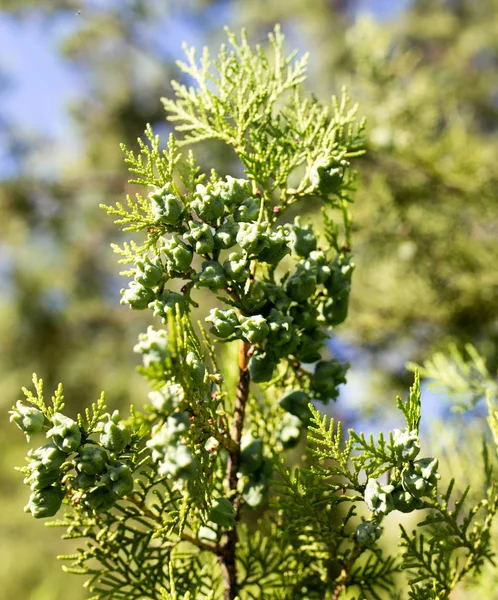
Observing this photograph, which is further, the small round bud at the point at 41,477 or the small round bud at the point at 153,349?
the small round bud at the point at 41,477

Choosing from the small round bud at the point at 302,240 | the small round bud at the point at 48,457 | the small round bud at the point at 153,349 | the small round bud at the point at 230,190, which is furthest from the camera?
the small round bud at the point at 302,240

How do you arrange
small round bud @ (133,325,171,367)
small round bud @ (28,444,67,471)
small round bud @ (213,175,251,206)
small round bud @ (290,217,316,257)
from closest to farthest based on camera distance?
small round bud @ (133,325,171,367), small round bud @ (28,444,67,471), small round bud @ (213,175,251,206), small round bud @ (290,217,316,257)

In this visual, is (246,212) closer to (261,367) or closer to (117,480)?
(261,367)

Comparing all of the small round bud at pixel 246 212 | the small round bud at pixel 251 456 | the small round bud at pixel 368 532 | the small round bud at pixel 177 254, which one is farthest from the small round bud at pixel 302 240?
the small round bud at pixel 368 532

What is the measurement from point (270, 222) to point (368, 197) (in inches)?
55.8

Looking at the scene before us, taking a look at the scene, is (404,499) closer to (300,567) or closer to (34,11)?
(300,567)

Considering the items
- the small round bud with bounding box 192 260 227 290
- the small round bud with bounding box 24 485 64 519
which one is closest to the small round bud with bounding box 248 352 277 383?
the small round bud with bounding box 192 260 227 290

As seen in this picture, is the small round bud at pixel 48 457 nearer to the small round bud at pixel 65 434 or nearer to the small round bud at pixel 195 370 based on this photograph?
the small round bud at pixel 65 434

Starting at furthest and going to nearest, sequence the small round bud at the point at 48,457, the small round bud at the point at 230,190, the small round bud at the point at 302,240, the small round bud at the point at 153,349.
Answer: the small round bud at the point at 302,240
the small round bud at the point at 230,190
the small round bud at the point at 48,457
the small round bud at the point at 153,349

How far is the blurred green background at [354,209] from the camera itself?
2.24 m

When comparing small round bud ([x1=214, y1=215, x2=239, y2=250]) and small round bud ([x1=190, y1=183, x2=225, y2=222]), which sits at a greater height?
small round bud ([x1=190, y1=183, x2=225, y2=222])

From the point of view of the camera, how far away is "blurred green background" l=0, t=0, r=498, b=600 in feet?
7.34

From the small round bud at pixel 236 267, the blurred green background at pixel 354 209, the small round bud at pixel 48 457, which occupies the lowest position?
the small round bud at pixel 48 457

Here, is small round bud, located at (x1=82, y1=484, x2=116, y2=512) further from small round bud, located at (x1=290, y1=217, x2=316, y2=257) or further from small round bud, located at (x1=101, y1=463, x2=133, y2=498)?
small round bud, located at (x1=290, y1=217, x2=316, y2=257)
